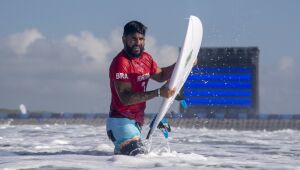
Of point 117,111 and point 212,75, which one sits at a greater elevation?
point 117,111

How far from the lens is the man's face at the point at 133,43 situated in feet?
18.3

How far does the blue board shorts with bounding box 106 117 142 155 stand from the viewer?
545 centimetres

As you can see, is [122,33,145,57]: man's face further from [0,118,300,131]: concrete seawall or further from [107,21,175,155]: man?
[0,118,300,131]: concrete seawall

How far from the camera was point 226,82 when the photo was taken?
28562 millimetres

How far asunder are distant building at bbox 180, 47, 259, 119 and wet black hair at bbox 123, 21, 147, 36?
2298 cm

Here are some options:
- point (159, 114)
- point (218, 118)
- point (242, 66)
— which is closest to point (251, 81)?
point (242, 66)

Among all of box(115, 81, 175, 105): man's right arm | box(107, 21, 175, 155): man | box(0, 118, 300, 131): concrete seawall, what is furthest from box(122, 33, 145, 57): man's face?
box(0, 118, 300, 131): concrete seawall

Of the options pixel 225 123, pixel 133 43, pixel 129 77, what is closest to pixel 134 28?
pixel 133 43

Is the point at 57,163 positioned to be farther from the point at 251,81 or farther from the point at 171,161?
the point at 251,81

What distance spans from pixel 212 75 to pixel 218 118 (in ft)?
8.91

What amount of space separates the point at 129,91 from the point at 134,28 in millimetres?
699

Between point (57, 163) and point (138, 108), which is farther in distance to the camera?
point (138, 108)

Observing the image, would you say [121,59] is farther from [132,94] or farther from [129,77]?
[132,94]

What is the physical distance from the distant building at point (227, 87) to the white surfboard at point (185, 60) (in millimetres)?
22332
